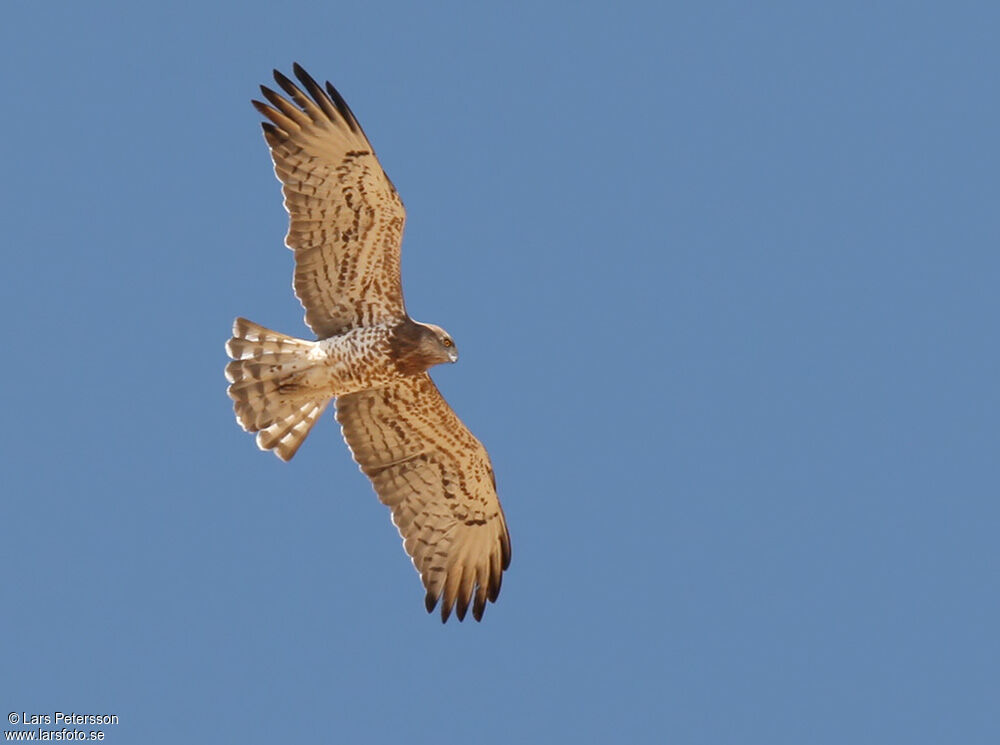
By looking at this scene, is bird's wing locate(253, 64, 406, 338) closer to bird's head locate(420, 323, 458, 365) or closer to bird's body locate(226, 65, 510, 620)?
bird's body locate(226, 65, 510, 620)

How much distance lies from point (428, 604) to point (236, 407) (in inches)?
87.7

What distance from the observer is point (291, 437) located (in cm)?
1409

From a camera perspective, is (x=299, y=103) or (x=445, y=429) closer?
(x=299, y=103)

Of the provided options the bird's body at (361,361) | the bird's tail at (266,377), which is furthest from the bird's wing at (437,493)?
the bird's tail at (266,377)

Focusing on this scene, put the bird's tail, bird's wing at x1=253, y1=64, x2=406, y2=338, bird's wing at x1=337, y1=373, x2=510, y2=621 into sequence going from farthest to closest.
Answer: bird's wing at x1=337, y1=373, x2=510, y2=621
the bird's tail
bird's wing at x1=253, y1=64, x2=406, y2=338

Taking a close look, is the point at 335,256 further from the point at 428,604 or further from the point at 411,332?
the point at 428,604

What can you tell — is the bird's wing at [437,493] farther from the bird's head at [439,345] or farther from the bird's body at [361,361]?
the bird's head at [439,345]

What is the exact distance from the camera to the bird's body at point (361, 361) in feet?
45.0

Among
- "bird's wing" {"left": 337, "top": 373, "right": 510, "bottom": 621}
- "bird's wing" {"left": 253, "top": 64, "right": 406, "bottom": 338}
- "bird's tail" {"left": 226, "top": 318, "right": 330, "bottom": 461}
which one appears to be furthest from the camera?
"bird's wing" {"left": 337, "top": 373, "right": 510, "bottom": 621}

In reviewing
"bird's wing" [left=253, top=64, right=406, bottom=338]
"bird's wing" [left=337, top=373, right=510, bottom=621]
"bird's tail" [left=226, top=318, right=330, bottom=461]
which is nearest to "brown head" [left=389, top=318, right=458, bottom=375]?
"bird's wing" [left=253, top=64, right=406, bottom=338]

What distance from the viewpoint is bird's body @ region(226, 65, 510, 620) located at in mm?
13711

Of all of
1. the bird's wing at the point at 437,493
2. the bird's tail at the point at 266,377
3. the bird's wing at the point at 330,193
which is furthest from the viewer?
the bird's wing at the point at 437,493

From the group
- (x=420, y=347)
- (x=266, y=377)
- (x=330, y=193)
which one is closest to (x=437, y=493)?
(x=420, y=347)

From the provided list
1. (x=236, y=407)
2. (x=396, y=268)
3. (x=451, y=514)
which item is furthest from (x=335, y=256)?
(x=451, y=514)
